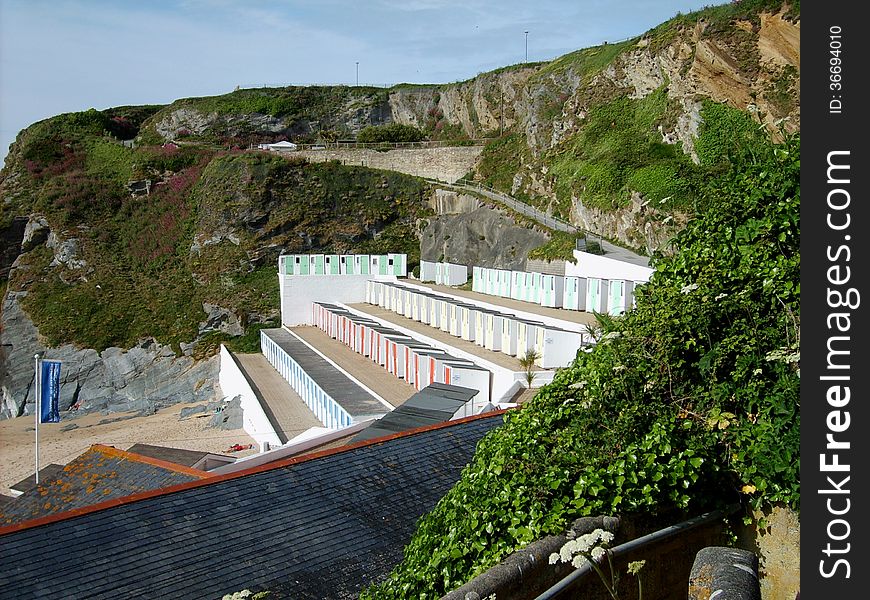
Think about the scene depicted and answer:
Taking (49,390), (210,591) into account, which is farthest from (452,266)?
(210,591)

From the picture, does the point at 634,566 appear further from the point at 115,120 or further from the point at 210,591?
the point at 115,120

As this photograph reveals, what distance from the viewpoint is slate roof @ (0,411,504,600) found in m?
5.55

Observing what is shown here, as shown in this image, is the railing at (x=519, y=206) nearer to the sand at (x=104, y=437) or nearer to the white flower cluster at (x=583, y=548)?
the sand at (x=104, y=437)

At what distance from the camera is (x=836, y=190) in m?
3.38

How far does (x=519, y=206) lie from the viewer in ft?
127

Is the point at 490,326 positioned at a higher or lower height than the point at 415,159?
lower

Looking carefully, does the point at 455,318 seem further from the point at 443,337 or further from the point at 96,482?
the point at 96,482

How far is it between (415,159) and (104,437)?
2916cm

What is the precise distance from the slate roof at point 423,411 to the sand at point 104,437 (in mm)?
7157

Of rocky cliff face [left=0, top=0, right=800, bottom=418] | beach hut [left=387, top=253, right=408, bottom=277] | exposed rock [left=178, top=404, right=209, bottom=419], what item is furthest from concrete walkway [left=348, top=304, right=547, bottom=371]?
exposed rock [left=178, top=404, right=209, bottom=419]

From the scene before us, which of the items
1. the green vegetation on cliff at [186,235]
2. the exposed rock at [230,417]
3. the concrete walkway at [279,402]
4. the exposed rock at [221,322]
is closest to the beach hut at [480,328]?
the concrete walkway at [279,402]

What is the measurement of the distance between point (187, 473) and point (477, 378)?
924 cm

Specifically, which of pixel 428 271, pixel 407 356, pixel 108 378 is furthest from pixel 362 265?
pixel 407 356

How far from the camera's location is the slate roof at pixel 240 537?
5.55 metres
